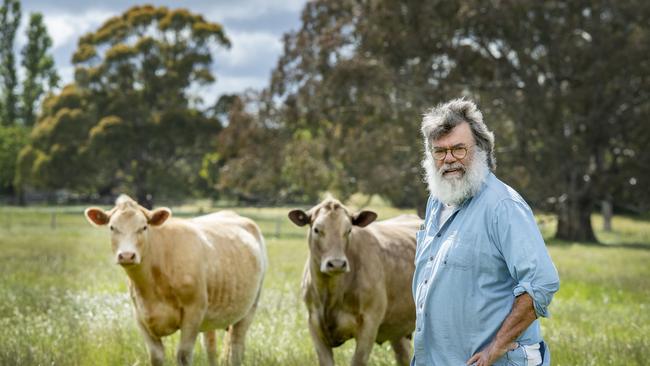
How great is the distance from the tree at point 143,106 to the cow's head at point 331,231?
50.2m

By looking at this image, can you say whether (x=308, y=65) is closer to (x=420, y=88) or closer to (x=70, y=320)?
(x=420, y=88)

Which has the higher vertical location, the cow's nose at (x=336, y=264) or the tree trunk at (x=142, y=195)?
the cow's nose at (x=336, y=264)

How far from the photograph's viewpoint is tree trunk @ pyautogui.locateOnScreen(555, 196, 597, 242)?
3203cm

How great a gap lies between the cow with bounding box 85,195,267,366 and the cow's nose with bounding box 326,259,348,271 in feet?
4.38

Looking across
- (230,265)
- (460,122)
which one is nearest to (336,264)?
(230,265)

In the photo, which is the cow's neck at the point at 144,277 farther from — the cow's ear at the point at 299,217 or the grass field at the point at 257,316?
the cow's ear at the point at 299,217

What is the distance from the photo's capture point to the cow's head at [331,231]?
21.9 ft

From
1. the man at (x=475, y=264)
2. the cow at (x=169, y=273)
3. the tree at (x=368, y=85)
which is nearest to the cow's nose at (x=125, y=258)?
the cow at (x=169, y=273)

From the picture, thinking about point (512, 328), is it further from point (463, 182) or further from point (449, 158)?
point (449, 158)

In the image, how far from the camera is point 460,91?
30.7 metres

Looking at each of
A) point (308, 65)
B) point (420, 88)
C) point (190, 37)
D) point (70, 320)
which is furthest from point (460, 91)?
point (190, 37)

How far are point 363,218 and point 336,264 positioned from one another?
68cm

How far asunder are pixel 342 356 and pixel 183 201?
52.3 metres

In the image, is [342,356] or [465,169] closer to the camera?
[465,169]
